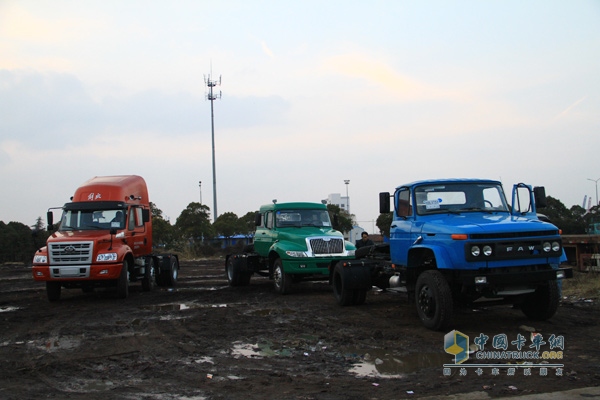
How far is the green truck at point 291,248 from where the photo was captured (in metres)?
14.3

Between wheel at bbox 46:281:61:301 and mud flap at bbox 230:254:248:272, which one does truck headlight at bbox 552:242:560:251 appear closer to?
mud flap at bbox 230:254:248:272

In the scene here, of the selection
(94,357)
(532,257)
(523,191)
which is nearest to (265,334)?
(94,357)

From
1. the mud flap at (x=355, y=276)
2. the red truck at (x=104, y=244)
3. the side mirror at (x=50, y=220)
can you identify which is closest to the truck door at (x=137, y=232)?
the red truck at (x=104, y=244)

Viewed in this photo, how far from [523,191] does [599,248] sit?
842cm

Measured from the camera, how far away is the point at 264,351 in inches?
310

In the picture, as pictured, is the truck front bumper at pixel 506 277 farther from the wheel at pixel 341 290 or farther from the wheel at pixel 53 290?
the wheel at pixel 53 290

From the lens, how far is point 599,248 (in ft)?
53.6

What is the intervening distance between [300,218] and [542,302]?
310 inches

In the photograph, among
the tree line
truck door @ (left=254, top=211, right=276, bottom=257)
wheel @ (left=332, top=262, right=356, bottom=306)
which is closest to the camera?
wheel @ (left=332, top=262, right=356, bottom=306)

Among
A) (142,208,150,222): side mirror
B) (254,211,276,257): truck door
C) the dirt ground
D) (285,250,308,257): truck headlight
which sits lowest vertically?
the dirt ground

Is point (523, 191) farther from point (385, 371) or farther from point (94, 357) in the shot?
point (94, 357)

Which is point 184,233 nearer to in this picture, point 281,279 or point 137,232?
point 137,232

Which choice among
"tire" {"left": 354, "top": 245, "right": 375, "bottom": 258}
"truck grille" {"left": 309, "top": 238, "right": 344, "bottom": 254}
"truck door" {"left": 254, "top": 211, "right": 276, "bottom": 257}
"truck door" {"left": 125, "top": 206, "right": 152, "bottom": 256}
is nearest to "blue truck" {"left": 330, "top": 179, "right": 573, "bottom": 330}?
"tire" {"left": 354, "top": 245, "right": 375, "bottom": 258}

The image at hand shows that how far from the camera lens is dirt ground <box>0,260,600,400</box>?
6.03 meters
